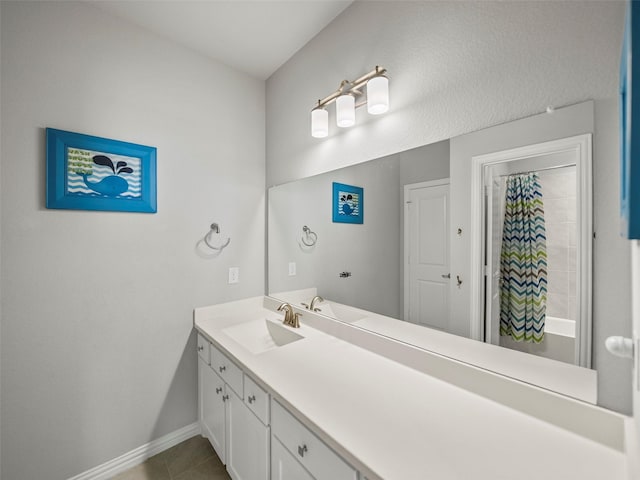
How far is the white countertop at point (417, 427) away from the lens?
743 mm

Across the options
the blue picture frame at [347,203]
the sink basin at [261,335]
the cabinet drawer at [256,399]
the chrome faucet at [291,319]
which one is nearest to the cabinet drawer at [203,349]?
the sink basin at [261,335]

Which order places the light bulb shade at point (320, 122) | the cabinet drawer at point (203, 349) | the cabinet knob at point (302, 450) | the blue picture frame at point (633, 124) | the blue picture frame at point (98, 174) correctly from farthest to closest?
the cabinet drawer at point (203, 349)
the light bulb shade at point (320, 122)
the blue picture frame at point (98, 174)
the cabinet knob at point (302, 450)
the blue picture frame at point (633, 124)

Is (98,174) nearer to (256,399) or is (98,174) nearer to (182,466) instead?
(256,399)

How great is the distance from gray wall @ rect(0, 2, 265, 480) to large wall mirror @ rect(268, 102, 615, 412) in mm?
804

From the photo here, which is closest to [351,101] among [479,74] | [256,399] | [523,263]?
[479,74]

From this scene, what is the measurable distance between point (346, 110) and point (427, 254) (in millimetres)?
866

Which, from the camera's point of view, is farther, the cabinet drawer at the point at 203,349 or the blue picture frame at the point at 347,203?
the cabinet drawer at the point at 203,349

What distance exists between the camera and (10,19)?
1.41m

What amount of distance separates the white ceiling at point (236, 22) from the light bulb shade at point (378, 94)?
614 millimetres

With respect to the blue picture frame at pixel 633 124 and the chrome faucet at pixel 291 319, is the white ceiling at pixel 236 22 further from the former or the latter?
the chrome faucet at pixel 291 319

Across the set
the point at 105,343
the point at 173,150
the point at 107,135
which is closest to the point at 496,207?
the point at 173,150

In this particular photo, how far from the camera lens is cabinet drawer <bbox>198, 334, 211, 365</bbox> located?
188 centimetres

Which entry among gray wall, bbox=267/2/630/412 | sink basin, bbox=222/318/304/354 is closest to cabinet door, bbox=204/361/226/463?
sink basin, bbox=222/318/304/354

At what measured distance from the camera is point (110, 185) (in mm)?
1672
